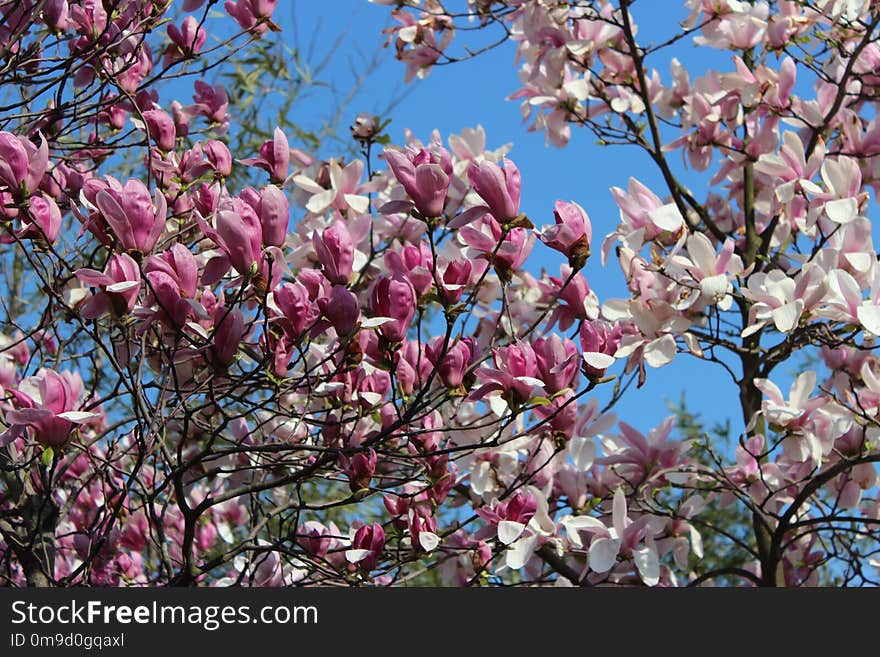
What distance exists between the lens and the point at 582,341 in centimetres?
157

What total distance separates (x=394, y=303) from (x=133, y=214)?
0.38 meters

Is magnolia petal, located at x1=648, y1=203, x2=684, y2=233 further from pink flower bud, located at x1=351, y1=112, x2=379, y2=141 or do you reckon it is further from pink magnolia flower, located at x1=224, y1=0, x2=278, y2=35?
pink magnolia flower, located at x1=224, y1=0, x2=278, y2=35

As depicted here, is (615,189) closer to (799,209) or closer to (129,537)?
(799,209)

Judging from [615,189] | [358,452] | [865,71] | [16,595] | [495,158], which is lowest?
[16,595]

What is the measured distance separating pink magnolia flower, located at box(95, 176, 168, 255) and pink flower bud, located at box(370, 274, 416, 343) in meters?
0.32

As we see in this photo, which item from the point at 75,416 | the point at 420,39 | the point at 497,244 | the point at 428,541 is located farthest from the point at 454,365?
the point at 420,39

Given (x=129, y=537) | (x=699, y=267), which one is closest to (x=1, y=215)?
(x=129, y=537)

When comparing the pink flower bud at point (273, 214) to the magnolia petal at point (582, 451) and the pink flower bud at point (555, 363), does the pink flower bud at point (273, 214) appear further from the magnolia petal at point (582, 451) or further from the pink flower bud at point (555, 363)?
the magnolia petal at point (582, 451)

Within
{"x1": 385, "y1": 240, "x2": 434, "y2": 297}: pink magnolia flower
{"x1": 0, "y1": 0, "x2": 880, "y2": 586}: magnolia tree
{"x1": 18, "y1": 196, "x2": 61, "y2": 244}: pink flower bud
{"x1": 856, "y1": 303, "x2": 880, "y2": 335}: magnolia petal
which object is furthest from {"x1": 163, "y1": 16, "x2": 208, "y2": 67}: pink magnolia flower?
{"x1": 856, "y1": 303, "x2": 880, "y2": 335}: magnolia petal

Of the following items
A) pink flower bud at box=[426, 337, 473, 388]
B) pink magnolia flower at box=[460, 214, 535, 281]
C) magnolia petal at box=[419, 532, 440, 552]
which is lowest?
magnolia petal at box=[419, 532, 440, 552]

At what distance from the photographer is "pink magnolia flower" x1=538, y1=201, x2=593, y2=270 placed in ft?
5.04

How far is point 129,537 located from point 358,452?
0.99 meters

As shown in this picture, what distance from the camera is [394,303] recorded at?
147 cm

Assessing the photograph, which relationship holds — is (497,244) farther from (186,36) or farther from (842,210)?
(186,36)
